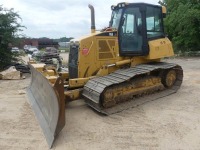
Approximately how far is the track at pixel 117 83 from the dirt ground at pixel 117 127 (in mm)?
172

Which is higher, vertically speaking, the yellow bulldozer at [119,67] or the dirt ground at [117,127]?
the yellow bulldozer at [119,67]

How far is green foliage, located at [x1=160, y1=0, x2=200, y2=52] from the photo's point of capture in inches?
838

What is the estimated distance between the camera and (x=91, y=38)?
7.45 m

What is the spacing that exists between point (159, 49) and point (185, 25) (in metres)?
14.5

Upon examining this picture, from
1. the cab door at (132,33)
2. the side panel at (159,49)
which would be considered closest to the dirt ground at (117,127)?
the side panel at (159,49)

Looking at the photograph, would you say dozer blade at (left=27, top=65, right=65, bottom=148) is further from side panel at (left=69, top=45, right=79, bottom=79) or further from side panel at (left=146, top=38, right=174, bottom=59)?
side panel at (left=146, top=38, right=174, bottom=59)

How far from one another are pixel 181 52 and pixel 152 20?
15.4m

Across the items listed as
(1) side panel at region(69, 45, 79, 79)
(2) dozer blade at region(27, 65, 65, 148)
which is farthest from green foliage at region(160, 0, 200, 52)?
(2) dozer blade at region(27, 65, 65, 148)

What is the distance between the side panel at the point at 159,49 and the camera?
8062 mm

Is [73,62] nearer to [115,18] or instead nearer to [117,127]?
[115,18]

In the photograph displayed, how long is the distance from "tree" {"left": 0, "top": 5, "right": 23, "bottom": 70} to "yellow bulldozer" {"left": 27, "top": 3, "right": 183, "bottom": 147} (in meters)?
7.28

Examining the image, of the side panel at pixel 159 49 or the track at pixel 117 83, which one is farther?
the side panel at pixel 159 49

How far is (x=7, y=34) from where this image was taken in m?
15.0

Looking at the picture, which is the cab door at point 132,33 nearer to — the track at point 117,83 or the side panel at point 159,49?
the side panel at point 159,49
